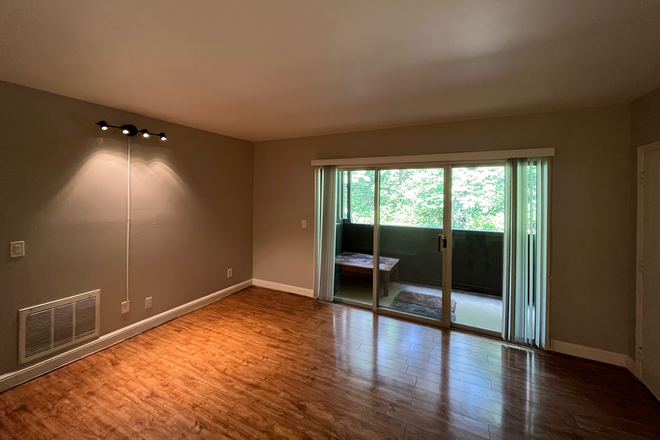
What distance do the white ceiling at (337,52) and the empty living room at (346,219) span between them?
2 centimetres

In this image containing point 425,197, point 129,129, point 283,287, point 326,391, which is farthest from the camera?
point 283,287

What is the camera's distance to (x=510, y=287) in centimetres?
298

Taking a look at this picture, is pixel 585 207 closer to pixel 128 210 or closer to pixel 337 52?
pixel 337 52

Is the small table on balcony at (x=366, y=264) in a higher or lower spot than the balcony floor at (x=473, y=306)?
higher

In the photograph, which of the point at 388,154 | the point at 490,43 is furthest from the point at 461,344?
the point at 490,43

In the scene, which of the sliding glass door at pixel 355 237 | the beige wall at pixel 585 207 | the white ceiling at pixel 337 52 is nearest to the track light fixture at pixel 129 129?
the white ceiling at pixel 337 52

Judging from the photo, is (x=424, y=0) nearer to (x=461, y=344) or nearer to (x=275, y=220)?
(x=461, y=344)

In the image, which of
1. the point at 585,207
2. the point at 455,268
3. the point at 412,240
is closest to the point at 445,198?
the point at 412,240

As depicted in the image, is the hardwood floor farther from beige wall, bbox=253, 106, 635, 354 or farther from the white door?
beige wall, bbox=253, 106, 635, 354

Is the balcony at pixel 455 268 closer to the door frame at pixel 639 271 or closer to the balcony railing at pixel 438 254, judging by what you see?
the balcony railing at pixel 438 254

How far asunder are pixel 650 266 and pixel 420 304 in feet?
7.12

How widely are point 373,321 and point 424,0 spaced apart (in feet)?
10.8

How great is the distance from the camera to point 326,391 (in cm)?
221

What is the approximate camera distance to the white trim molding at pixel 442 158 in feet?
9.22
